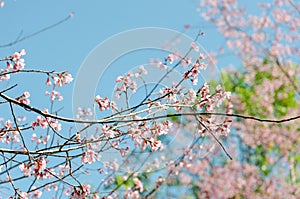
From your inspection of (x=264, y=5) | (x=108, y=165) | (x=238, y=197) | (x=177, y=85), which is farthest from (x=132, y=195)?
(x=264, y=5)

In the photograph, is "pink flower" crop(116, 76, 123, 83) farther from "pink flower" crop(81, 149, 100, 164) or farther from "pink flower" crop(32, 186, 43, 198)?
"pink flower" crop(32, 186, 43, 198)

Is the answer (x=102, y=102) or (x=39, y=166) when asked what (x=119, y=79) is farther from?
(x=39, y=166)

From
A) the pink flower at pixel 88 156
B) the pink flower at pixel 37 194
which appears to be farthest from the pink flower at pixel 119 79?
the pink flower at pixel 37 194

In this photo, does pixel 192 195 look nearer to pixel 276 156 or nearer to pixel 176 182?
pixel 176 182

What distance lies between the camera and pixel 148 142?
9.26ft

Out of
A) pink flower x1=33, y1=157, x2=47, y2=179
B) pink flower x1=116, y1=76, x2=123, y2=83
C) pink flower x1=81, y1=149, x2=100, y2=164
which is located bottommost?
pink flower x1=33, y1=157, x2=47, y2=179

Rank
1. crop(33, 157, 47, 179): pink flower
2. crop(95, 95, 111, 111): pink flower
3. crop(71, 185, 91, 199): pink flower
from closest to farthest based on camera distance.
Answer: crop(33, 157, 47, 179): pink flower
crop(71, 185, 91, 199): pink flower
crop(95, 95, 111, 111): pink flower

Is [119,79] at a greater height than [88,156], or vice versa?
[119,79]

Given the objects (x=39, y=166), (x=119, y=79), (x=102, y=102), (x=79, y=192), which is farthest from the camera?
(x=119, y=79)

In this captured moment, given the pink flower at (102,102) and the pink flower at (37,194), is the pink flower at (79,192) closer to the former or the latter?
the pink flower at (102,102)

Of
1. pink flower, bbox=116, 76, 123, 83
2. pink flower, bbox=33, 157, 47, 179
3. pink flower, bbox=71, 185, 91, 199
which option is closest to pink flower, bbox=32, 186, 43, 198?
pink flower, bbox=116, 76, 123, 83

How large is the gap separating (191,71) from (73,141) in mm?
961

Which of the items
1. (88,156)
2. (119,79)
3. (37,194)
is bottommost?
(88,156)

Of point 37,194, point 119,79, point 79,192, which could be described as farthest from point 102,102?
point 37,194
